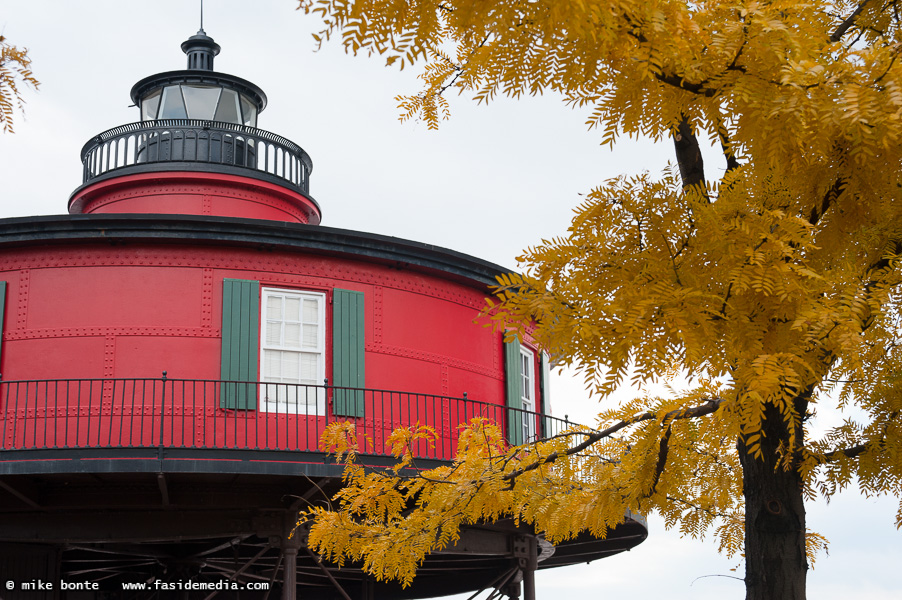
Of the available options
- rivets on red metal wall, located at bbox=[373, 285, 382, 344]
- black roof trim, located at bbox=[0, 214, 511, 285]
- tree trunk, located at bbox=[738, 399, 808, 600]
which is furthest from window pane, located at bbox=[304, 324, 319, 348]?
tree trunk, located at bbox=[738, 399, 808, 600]

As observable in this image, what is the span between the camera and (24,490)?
12602mm

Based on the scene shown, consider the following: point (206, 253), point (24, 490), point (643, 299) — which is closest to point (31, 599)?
point (24, 490)

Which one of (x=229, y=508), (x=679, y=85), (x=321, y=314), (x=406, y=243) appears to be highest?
(x=406, y=243)

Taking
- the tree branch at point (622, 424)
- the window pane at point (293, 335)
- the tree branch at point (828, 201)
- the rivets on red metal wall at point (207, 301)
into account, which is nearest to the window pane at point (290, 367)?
the window pane at point (293, 335)

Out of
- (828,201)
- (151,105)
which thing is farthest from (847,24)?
(151,105)

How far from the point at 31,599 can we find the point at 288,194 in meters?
8.01

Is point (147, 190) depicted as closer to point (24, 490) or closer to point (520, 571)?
point (24, 490)

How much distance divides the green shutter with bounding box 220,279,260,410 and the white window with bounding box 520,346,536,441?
15.8ft

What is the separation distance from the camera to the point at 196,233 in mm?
13680

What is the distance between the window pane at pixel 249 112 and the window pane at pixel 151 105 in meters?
1.60

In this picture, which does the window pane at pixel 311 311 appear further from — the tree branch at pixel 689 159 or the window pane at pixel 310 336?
the tree branch at pixel 689 159

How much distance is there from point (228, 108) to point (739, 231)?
16.7 metres

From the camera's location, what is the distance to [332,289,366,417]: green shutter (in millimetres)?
13703

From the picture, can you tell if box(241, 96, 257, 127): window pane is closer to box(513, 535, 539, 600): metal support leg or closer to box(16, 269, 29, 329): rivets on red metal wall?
box(16, 269, 29, 329): rivets on red metal wall
